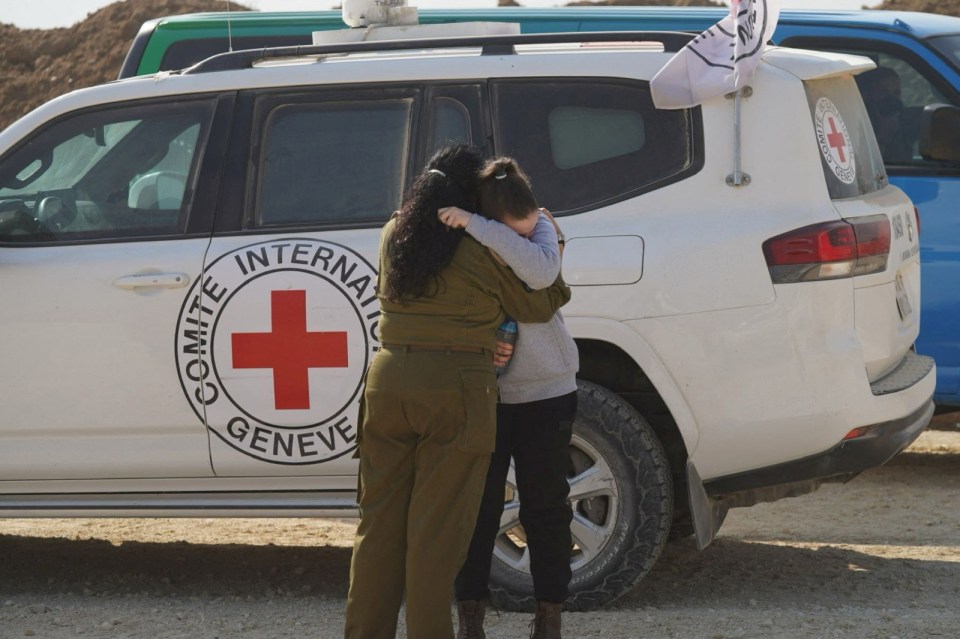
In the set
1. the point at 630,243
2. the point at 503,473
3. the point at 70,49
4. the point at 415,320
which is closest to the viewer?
the point at 415,320

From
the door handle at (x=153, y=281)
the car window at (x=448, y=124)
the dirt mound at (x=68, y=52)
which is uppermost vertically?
the dirt mound at (x=68, y=52)

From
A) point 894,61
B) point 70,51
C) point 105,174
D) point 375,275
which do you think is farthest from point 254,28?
point 70,51

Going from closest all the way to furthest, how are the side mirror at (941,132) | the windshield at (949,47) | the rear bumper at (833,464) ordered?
the rear bumper at (833,464) → the side mirror at (941,132) → the windshield at (949,47)

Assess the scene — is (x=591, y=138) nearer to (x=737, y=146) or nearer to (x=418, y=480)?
(x=737, y=146)

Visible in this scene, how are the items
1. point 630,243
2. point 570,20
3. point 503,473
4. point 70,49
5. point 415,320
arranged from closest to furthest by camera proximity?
point 415,320 < point 503,473 < point 630,243 < point 570,20 < point 70,49

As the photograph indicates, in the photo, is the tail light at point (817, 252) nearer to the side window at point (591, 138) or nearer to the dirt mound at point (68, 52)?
the side window at point (591, 138)

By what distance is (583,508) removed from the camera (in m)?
4.83

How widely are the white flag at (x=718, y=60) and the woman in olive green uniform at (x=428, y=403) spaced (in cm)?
104

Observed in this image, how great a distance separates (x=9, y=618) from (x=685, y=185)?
2.77m

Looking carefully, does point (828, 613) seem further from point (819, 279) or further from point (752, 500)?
point (819, 279)

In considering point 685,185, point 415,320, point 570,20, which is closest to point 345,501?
point 415,320

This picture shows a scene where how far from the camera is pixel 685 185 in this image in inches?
186

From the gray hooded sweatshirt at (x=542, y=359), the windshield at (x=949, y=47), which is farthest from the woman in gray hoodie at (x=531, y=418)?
the windshield at (x=949, y=47)

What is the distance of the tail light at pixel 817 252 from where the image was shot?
4523mm
